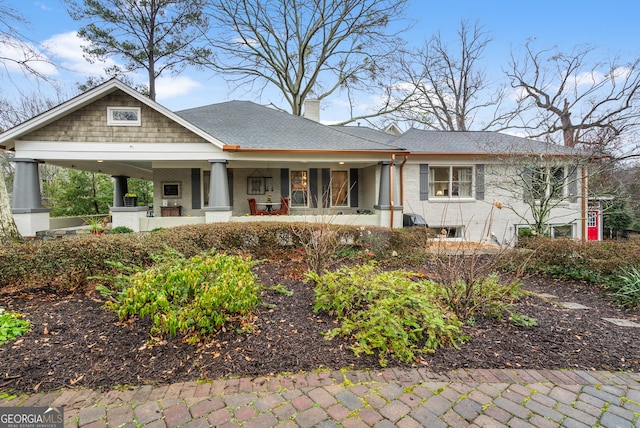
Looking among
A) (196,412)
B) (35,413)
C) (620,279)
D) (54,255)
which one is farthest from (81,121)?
(620,279)

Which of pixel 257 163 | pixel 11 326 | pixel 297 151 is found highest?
pixel 297 151

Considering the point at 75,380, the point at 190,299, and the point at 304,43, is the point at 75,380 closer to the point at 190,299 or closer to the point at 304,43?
the point at 190,299

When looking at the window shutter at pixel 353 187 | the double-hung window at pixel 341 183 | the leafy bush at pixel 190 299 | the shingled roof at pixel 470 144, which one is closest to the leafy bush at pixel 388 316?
the leafy bush at pixel 190 299

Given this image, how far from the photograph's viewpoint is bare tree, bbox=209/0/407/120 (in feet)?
56.7

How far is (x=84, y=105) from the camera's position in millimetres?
8305

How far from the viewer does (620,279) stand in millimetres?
4805

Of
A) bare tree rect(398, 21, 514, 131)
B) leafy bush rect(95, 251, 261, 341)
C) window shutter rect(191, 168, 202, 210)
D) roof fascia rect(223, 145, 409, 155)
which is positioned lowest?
leafy bush rect(95, 251, 261, 341)

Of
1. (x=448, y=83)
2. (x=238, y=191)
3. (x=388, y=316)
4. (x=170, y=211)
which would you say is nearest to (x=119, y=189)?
(x=170, y=211)

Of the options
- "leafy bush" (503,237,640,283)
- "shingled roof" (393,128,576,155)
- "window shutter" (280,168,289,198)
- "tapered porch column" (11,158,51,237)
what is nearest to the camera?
"leafy bush" (503,237,640,283)

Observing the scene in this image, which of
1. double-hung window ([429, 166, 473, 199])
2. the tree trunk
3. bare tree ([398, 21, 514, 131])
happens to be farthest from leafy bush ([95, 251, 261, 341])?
bare tree ([398, 21, 514, 131])

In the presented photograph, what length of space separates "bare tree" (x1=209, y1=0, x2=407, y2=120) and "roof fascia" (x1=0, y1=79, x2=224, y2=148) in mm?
10866

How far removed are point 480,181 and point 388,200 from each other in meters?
4.09

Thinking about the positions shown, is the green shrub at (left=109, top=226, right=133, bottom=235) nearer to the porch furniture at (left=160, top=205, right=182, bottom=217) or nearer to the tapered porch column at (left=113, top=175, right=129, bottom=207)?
the porch furniture at (left=160, top=205, right=182, bottom=217)

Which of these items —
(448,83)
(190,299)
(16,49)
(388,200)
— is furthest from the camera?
(448,83)
